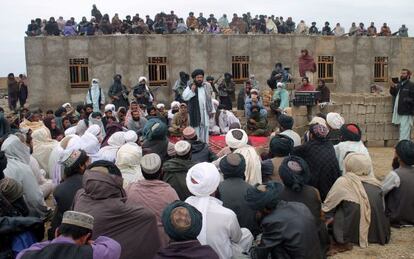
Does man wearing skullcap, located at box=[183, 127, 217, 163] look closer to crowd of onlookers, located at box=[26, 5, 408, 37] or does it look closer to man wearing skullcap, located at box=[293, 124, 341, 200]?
man wearing skullcap, located at box=[293, 124, 341, 200]

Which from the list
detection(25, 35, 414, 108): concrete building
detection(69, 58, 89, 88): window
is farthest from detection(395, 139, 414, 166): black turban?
detection(69, 58, 89, 88): window

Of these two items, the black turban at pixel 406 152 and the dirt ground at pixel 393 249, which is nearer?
→ the dirt ground at pixel 393 249

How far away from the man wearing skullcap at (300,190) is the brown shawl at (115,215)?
5.13 feet

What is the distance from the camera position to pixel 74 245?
3.20 m

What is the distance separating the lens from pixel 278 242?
4.42 metres

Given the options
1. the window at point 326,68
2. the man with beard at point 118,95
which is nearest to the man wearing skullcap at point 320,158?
the man with beard at point 118,95

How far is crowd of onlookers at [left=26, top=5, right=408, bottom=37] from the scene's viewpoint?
67.6 feet

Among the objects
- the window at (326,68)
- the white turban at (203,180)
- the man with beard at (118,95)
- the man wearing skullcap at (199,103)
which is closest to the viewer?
the white turban at (203,180)

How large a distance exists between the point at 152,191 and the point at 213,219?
75cm

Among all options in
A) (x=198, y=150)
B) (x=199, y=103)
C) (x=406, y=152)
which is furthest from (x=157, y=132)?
(x=406, y=152)

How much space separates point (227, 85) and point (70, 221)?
13418mm

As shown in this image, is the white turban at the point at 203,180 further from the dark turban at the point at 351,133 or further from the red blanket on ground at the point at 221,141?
the red blanket on ground at the point at 221,141

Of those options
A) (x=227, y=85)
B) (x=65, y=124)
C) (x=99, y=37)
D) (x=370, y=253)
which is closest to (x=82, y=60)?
(x=99, y=37)

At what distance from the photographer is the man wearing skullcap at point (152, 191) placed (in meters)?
4.89
